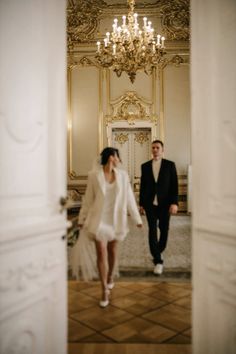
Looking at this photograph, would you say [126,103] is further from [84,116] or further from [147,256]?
[147,256]

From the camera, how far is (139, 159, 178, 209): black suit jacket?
3918mm

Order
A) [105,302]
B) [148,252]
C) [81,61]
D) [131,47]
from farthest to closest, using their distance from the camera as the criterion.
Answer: [81,61] < [131,47] < [148,252] < [105,302]

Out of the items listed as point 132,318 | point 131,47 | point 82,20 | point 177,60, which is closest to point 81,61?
point 82,20

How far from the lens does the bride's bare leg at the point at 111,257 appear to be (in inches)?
125

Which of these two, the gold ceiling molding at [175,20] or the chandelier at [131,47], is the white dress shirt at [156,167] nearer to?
the chandelier at [131,47]

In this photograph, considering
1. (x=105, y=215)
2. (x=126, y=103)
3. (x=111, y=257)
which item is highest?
(x=126, y=103)

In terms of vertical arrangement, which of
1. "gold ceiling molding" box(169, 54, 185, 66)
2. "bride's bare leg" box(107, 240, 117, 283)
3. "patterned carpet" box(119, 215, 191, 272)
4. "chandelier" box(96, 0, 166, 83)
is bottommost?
"patterned carpet" box(119, 215, 191, 272)

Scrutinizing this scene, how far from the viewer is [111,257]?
323 centimetres

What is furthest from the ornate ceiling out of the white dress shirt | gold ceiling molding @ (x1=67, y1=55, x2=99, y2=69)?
the white dress shirt

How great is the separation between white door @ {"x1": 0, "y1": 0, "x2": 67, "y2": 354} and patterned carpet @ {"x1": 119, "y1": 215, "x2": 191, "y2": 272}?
230 cm

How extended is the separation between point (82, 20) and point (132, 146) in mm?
3211

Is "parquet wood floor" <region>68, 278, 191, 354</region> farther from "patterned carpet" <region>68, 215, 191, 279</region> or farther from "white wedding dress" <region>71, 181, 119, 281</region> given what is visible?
"patterned carpet" <region>68, 215, 191, 279</region>

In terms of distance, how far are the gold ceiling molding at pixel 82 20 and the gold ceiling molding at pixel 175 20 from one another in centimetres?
146

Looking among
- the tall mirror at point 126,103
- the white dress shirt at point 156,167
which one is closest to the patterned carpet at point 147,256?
the white dress shirt at point 156,167
